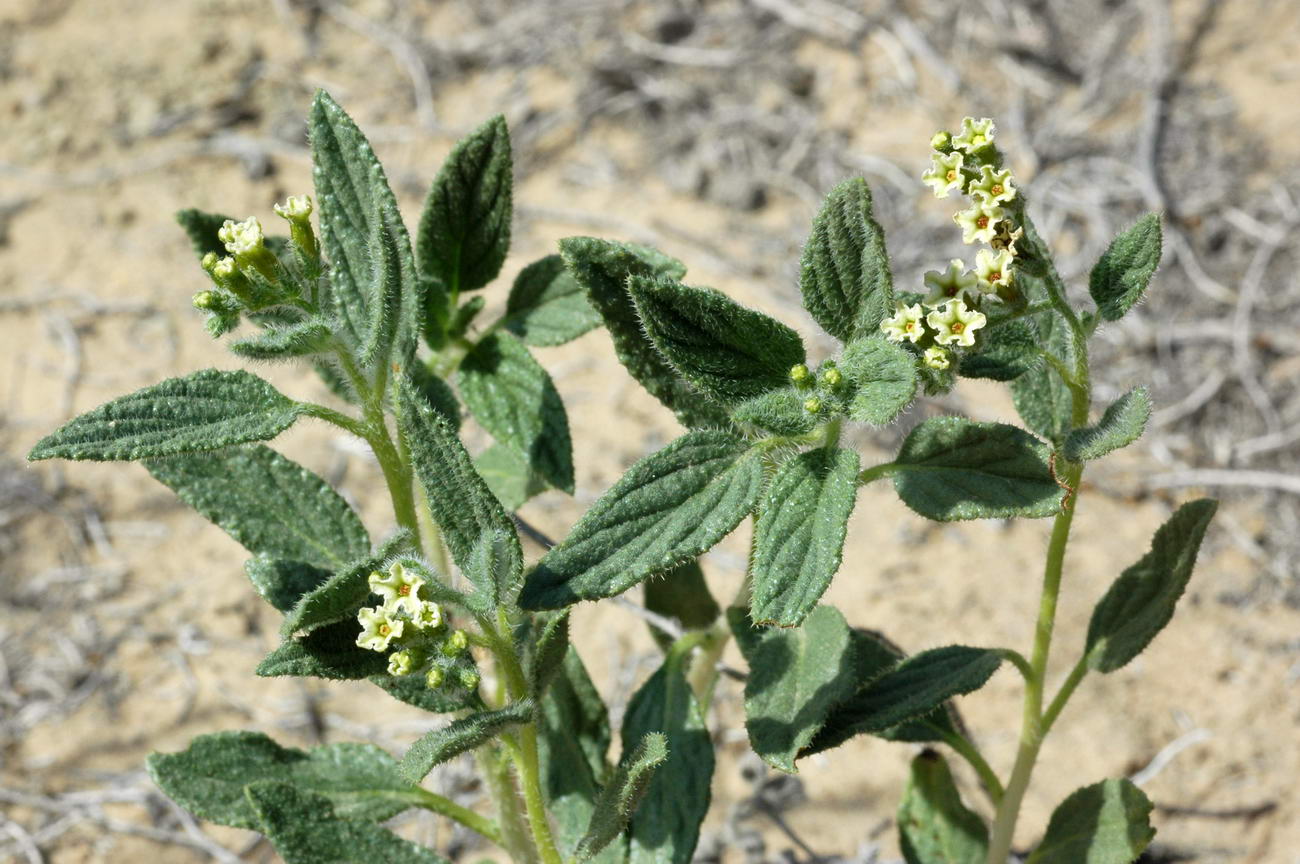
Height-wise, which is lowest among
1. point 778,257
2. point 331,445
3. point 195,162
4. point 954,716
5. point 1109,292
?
point 954,716

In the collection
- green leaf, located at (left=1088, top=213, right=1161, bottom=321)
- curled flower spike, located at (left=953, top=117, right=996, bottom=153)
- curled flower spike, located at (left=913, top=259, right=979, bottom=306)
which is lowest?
curled flower spike, located at (left=913, top=259, right=979, bottom=306)

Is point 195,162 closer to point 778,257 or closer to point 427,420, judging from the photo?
point 778,257

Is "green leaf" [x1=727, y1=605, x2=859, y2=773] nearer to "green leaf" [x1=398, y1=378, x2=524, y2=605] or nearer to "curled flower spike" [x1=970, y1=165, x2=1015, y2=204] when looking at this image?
"green leaf" [x1=398, y1=378, x2=524, y2=605]

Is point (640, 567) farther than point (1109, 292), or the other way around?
point (1109, 292)

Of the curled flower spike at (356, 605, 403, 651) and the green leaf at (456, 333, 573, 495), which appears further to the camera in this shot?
the green leaf at (456, 333, 573, 495)

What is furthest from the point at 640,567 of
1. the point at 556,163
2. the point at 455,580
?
the point at 556,163

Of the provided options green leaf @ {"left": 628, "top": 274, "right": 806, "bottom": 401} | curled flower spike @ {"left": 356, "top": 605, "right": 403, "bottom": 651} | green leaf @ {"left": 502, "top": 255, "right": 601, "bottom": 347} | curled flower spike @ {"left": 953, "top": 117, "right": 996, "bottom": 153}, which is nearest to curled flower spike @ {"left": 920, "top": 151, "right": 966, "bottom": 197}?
curled flower spike @ {"left": 953, "top": 117, "right": 996, "bottom": 153}

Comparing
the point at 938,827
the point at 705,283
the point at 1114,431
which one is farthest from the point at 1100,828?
the point at 705,283
